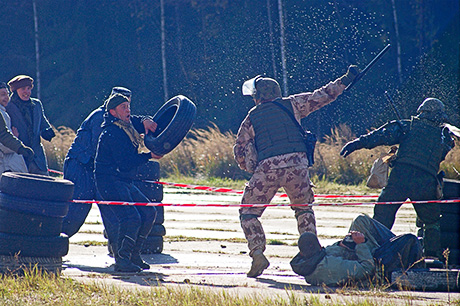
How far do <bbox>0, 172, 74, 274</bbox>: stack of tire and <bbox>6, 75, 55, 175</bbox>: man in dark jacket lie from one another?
7.59 feet

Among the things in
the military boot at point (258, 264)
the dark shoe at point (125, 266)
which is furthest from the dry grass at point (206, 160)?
the military boot at point (258, 264)

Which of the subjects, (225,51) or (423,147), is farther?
(225,51)

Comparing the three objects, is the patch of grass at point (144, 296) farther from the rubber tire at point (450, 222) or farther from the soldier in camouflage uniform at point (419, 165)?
the rubber tire at point (450, 222)

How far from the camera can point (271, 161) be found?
24.6 feet

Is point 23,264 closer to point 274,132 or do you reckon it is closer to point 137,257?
point 137,257

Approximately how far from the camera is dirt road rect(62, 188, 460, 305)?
6502 millimetres

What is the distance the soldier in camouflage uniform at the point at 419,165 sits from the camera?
8.06 m

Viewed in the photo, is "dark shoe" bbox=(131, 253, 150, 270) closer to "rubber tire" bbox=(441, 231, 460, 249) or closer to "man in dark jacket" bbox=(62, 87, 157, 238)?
"man in dark jacket" bbox=(62, 87, 157, 238)

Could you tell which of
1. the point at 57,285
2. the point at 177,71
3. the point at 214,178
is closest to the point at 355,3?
the point at 177,71

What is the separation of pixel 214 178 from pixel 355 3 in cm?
1801

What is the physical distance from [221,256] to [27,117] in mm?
3055

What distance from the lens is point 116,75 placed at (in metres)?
35.9

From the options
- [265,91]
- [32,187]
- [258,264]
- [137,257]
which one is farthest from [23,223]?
[265,91]

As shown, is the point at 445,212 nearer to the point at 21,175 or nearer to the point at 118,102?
the point at 118,102
